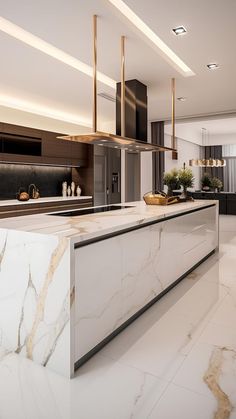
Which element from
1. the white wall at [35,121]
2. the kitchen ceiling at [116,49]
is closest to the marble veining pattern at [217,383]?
the kitchen ceiling at [116,49]

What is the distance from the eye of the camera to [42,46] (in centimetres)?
352

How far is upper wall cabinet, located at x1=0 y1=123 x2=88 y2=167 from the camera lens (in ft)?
17.6

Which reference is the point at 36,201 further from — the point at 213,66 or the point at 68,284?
the point at 68,284

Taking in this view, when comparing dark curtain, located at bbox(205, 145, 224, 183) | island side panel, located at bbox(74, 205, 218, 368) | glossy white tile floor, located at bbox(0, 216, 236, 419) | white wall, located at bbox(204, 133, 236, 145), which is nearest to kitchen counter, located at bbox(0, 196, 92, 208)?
island side panel, located at bbox(74, 205, 218, 368)

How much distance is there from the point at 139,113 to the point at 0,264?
2.89m

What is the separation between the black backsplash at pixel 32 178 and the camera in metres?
5.80

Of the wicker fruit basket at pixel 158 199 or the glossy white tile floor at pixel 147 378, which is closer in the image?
the glossy white tile floor at pixel 147 378

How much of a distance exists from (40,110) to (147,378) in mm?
5603

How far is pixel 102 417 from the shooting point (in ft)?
5.28

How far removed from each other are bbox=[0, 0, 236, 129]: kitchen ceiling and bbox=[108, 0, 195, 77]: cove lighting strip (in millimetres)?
48

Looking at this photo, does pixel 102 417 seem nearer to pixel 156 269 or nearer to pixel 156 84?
pixel 156 269

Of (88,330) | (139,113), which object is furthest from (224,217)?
(88,330)

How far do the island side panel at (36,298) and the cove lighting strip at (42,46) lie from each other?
2135 mm

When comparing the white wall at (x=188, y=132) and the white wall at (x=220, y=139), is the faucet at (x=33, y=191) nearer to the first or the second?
the white wall at (x=188, y=132)
